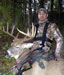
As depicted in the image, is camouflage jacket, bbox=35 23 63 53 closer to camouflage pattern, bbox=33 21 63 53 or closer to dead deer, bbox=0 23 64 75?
camouflage pattern, bbox=33 21 63 53

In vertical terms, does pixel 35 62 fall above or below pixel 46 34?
below

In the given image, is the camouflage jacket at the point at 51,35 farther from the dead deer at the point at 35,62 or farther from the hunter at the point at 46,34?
the dead deer at the point at 35,62

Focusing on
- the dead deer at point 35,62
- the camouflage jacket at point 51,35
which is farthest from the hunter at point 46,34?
the dead deer at point 35,62

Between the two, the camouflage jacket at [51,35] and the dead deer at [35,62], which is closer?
the dead deer at [35,62]

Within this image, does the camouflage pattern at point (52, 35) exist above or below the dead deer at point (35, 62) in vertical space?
above

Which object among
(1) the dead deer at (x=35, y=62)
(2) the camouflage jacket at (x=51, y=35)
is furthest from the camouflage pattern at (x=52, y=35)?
(1) the dead deer at (x=35, y=62)

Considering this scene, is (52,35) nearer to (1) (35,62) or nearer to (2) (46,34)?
(2) (46,34)

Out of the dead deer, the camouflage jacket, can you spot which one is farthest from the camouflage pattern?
the dead deer

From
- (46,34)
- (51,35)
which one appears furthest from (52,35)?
(46,34)

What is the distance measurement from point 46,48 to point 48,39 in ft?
0.54

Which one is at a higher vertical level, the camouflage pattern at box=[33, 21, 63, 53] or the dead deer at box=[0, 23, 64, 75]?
the camouflage pattern at box=[33, 21, 63, 53]

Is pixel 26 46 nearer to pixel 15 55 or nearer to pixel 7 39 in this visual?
pixel 15 55

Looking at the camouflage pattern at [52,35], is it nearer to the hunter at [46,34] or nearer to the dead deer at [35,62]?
the hunter at [46,34]

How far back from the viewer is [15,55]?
3.24m
